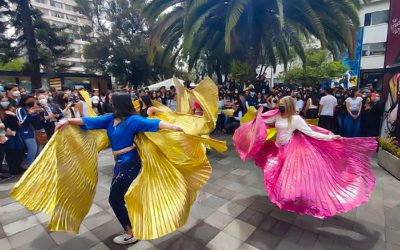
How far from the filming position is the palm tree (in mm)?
8648

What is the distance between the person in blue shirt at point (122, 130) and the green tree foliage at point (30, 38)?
59.1ft

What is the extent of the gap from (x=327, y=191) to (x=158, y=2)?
9.33 m

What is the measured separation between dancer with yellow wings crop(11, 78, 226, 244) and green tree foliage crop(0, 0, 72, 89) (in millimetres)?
17923

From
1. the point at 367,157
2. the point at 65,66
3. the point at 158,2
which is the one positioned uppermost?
the point at 158,2

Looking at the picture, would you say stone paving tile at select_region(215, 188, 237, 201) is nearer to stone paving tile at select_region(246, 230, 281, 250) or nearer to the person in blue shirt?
stone paving tile at select_region(246, 230, 281, 250)

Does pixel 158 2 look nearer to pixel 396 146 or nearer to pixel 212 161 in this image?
pixel 212 161

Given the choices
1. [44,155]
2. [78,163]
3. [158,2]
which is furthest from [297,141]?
[158,2]

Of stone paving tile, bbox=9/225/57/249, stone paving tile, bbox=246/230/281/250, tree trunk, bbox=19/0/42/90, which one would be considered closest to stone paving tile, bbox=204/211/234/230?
stone paving tile, bbox=246/230/281/250

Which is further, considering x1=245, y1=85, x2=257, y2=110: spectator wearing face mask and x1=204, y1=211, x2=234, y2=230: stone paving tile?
x1=245, y1=85, x2=257, y2=110: spectator wearing face mask

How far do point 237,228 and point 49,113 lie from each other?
5051mm

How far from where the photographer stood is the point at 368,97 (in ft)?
24.6

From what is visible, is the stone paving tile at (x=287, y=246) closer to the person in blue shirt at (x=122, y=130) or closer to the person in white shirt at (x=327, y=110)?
the person in blue shirt at (x=122, y=130)

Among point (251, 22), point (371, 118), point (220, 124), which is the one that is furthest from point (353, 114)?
point (251, 22)

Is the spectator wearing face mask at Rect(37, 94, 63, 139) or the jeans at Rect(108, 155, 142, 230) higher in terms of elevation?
the spectator wearing face mask at Rect(37, 94, 63, 139)
